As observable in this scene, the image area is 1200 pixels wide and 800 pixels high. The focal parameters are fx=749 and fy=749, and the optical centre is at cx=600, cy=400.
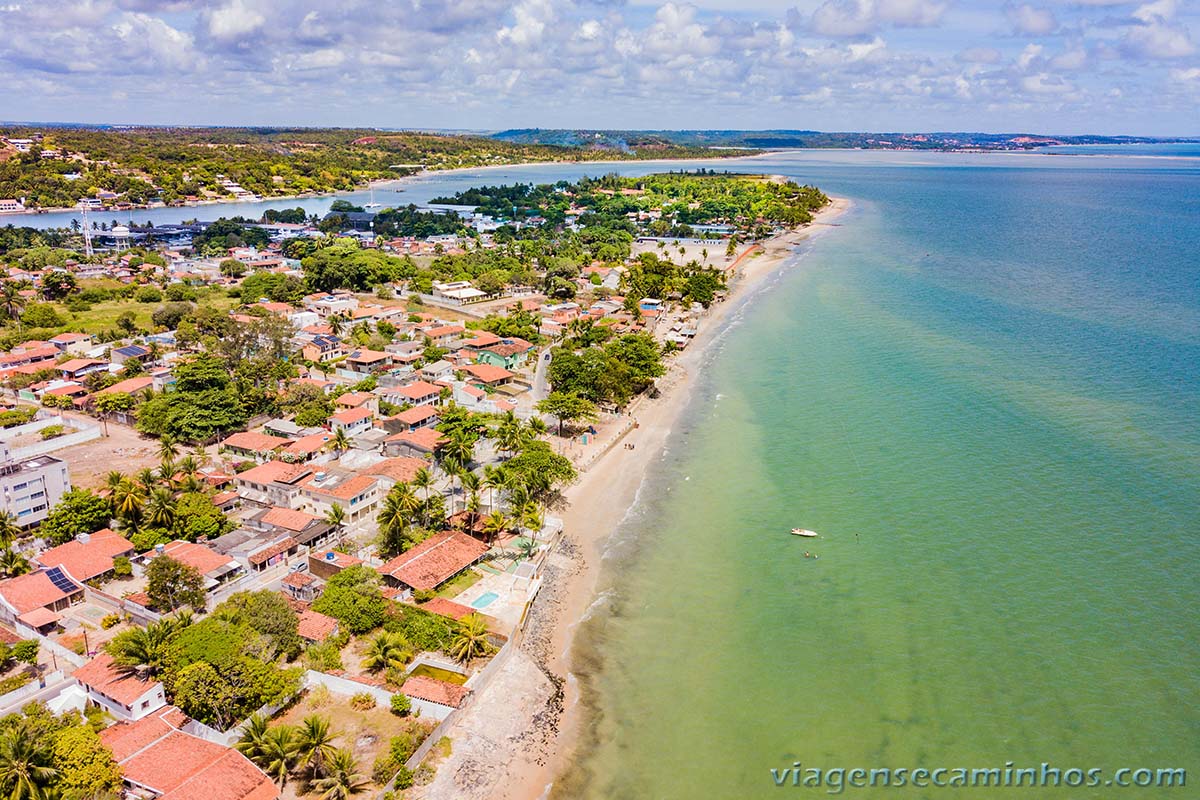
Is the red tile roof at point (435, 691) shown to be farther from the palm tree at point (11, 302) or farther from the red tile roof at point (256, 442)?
the palm tree at point (11, 302)

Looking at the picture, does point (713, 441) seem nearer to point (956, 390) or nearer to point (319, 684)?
point (956, 390)

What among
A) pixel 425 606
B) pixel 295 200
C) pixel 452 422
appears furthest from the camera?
pixel 295 200

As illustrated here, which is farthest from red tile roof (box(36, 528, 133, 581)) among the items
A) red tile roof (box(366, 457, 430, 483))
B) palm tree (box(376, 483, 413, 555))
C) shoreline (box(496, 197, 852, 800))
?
shoreline (box(496, 197, 852, 800))

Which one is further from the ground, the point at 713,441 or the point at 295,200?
the point at 295,200

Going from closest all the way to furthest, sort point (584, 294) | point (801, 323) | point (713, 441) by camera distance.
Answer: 1. point (713, 441)
2. point (801, 323)
3. point (584, 294)

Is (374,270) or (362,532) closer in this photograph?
(362,532)

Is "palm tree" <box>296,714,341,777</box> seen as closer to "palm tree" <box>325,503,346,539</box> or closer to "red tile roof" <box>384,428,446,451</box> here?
"palm tree" <box>325,503,346,539</box>

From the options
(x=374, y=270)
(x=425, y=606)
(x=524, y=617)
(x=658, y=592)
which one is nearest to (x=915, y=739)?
(x=658, y=592)

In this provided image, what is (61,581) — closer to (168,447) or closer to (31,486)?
(31,486)
